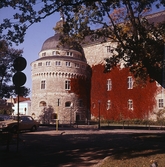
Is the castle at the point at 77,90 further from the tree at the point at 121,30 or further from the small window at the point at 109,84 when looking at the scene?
the tree at the point at 121,30

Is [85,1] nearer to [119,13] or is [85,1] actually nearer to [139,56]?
[139,56]

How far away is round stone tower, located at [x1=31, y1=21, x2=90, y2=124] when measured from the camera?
50.6 m

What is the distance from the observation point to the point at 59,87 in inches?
2010

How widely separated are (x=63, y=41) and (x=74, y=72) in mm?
34741

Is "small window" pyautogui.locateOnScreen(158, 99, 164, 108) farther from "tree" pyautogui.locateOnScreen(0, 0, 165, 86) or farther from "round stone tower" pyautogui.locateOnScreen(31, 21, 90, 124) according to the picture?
"tree" pyautogui.locateOnScreen(0, 0, 165, 86)

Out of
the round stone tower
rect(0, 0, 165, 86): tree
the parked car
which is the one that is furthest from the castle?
rect(0, 0, 165, 86): tree

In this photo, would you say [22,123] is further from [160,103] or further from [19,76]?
[160,103]

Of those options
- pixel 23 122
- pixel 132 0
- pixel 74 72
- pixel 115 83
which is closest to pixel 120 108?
pixel 115 83

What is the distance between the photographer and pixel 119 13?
18.1m

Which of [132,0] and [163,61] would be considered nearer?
[132,0]

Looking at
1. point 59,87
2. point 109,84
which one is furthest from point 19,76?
point 109,84

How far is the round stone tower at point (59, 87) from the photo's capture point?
5064cm

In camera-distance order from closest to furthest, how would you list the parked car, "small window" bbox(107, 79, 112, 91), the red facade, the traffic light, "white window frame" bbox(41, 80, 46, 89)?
the traffic light → the parked car → the red facade → "white window frame" bbox(41, 80, 46, 89) → "small window" bbox(107, 79, 112, 91)

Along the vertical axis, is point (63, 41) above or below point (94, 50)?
below
